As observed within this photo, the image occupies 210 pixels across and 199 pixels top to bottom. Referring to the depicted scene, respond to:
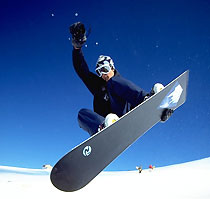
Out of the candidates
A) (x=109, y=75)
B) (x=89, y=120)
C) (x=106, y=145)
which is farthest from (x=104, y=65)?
(x=106, y=145)

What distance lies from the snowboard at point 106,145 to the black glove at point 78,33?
5.25 ft

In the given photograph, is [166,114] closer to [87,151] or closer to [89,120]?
[89,120]

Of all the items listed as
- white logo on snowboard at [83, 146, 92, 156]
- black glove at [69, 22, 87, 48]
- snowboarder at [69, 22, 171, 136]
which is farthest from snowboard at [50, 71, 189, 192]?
black glove at [69, 22, 87, 48]

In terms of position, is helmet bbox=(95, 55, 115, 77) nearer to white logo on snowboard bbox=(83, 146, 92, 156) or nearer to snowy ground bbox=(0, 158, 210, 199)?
white logo on snowboard bbox=(83, 146, 92, 156)

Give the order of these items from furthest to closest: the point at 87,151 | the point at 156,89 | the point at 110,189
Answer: the point at 110,189
the point at 156,89
the point at 87,151

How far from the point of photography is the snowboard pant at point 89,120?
3244 millimetres

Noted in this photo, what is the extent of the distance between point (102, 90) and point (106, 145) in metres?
1.35

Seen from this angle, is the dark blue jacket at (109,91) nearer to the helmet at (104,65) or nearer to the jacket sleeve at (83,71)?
the jacket sleeve at (83,71)

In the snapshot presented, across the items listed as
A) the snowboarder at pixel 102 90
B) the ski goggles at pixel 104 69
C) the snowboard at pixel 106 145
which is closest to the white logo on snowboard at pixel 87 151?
the snowboard at pixel 106 145

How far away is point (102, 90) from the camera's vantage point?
13.0 feet

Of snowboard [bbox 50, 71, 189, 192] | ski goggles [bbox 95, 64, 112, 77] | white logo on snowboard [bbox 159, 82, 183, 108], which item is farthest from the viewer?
ski goggles [bbox 95, 64, 112, 77]

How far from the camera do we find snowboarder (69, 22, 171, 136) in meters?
3.41

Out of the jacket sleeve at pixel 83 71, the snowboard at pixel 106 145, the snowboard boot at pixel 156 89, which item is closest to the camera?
the snowboard at pixel 106 145

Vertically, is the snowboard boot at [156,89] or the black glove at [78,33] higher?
the black glove at [78,33]
